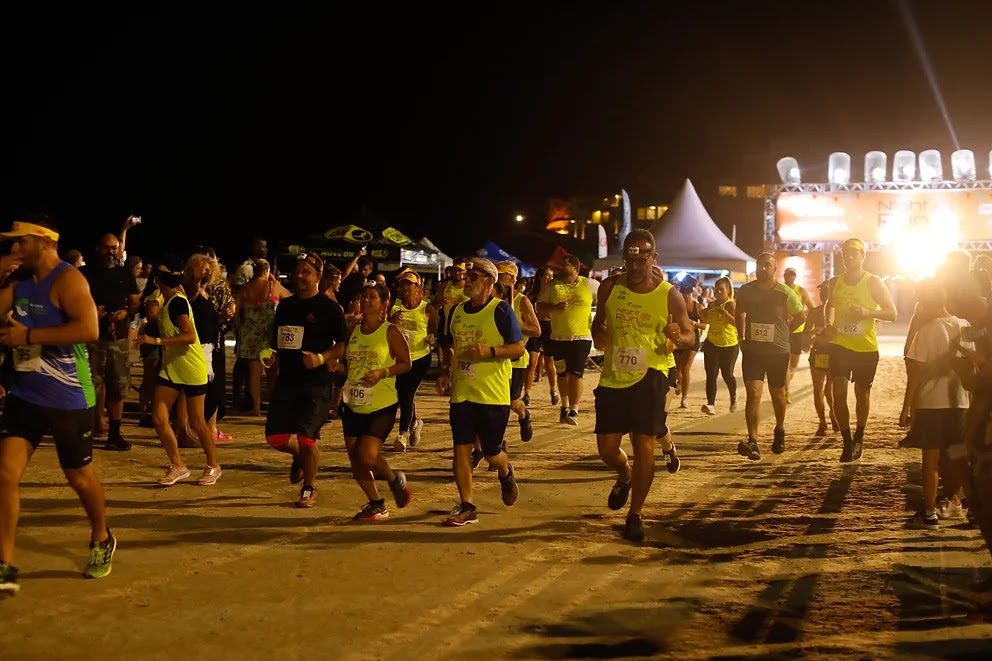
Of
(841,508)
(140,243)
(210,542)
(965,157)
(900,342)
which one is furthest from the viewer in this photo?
(140,243)

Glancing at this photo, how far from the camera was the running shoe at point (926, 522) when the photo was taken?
706 cm

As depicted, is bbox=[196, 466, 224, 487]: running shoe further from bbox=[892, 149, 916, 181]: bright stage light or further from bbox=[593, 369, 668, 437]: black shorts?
bbox=[892, 149, 916, 181]: bright stage light

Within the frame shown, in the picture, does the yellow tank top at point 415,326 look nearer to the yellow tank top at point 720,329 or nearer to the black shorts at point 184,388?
the black shorts at point 184,388

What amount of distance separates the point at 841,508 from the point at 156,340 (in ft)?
18.3

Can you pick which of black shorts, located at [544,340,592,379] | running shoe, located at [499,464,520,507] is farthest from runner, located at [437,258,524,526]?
black shorts, located at [544,340,592,379]

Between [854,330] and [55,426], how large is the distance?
24.7 ft

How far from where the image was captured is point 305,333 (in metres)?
7.51

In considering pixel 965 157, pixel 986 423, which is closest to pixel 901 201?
pixel 965 157

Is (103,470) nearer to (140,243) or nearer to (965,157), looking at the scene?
(140,243)

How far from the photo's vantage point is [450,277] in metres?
12.0

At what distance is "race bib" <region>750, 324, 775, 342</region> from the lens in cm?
1027

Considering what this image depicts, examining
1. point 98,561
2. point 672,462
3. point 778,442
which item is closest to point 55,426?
point 98,561

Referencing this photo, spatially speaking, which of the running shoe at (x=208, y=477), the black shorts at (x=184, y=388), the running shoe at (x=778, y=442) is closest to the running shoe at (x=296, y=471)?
the running shoe at (x=208, y=477)

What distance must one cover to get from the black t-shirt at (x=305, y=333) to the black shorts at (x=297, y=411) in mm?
60
